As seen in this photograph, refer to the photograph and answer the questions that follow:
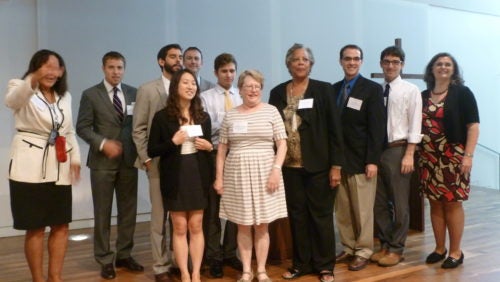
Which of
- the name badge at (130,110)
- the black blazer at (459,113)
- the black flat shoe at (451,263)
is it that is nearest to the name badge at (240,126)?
the name badge at (130,110)

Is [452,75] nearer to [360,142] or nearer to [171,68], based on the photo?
[360,142]

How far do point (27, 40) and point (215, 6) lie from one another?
2201 mm

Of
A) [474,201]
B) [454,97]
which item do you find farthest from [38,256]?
[474,201]

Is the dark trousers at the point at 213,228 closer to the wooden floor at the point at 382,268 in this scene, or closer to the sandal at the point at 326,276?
the wooden floor at the point at 382,268

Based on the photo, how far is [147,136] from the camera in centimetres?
329

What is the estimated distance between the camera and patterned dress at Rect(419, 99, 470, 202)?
11.5 ft

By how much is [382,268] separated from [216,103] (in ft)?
5.82

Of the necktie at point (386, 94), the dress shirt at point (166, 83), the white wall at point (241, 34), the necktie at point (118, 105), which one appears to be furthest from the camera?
the white wall at point (241, 34)

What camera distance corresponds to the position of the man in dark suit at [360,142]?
347cm

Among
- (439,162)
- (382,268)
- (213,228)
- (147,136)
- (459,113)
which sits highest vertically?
(459,113)

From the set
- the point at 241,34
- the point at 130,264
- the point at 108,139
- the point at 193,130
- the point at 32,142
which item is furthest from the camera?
the point at 241,34

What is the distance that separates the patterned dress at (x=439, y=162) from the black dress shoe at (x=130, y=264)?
2270 mm

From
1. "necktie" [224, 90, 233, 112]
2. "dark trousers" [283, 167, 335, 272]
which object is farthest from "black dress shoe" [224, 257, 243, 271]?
"necktie" [224, 90, 233, 112]

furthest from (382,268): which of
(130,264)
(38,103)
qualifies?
(38,103)
